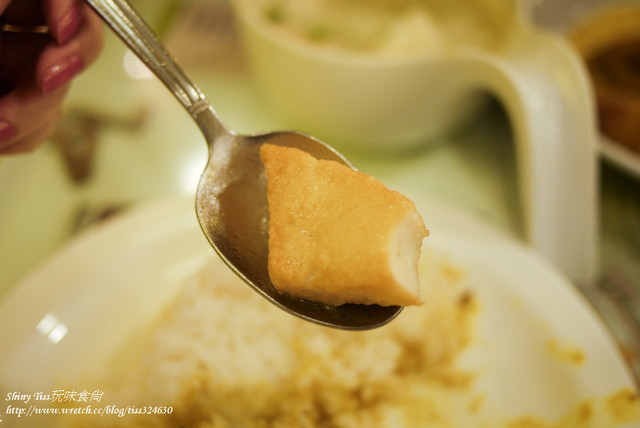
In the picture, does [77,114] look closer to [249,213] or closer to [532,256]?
[249,213]

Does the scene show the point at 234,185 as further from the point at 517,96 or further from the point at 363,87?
the point at 517,96

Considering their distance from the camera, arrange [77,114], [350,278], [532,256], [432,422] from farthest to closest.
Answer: [77,114]
[532,256]
[432,422]
[350,278]

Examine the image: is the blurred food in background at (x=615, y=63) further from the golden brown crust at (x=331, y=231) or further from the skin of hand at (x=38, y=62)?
the skin of hand at (x=38, y=62)

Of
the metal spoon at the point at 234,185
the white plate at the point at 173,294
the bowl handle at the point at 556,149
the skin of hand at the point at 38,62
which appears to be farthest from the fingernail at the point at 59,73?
the bowl handle at the point at 556,149

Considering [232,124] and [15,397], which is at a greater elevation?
[15,397]

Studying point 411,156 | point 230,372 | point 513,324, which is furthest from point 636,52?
point 230,372

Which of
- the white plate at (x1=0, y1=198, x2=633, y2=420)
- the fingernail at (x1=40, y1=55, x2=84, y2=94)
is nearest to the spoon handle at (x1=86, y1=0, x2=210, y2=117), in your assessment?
the fingernail at (x1=40, y1=55, x2=84, y2=94)
